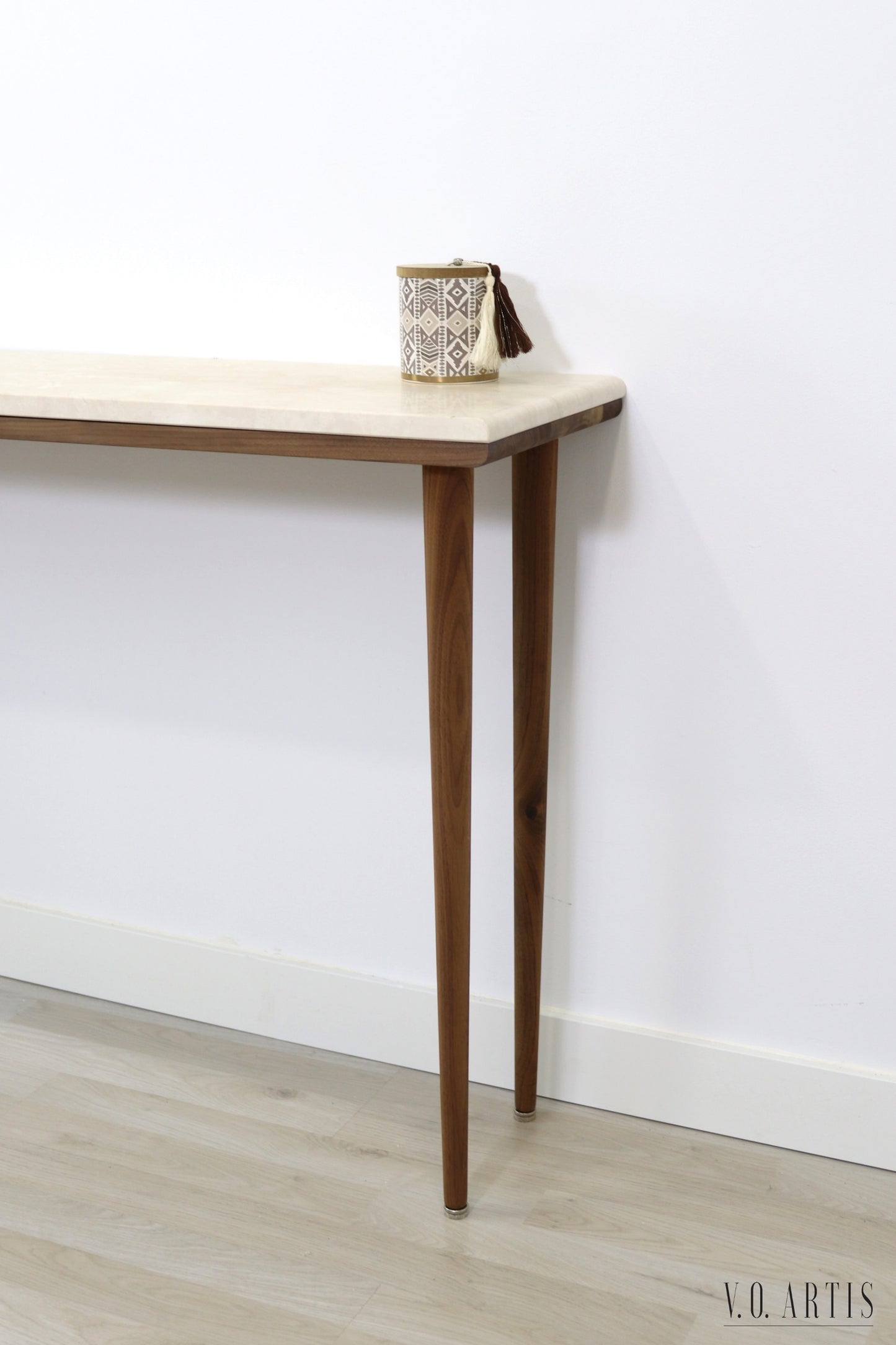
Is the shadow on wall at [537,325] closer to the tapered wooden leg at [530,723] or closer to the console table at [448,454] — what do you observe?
the console table at [448,454]

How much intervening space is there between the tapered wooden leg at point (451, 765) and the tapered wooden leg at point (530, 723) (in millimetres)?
161

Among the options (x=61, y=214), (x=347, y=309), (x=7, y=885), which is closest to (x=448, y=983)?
(x=347, y=309)

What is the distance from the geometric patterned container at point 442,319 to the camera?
126cm

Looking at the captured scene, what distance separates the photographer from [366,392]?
49.0 inches

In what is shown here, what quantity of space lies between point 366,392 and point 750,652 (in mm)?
497

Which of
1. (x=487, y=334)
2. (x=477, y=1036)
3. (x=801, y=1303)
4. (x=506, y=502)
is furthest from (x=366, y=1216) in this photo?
(x=487, y=334)

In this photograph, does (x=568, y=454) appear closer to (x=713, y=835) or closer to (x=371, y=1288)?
(x=713, y=835)

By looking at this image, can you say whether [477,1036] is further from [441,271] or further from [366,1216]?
[441,271]

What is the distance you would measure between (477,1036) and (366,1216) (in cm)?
29

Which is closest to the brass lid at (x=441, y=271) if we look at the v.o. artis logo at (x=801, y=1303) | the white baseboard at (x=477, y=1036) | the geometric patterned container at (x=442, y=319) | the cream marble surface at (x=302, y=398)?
the geometric patterned container at (x=442, y=319)

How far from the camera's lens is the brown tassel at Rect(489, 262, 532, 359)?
1303 millimetres

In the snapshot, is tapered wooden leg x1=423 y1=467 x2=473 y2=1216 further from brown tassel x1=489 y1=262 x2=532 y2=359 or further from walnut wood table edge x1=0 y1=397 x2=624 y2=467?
brown tassel x1=489 y1=262 x2=532 y2=359

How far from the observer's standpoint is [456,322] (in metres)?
1.27

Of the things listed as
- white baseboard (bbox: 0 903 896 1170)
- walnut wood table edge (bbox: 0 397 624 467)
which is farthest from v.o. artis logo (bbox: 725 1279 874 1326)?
walnut wood table edge (bbox: 0 397 624 467)
